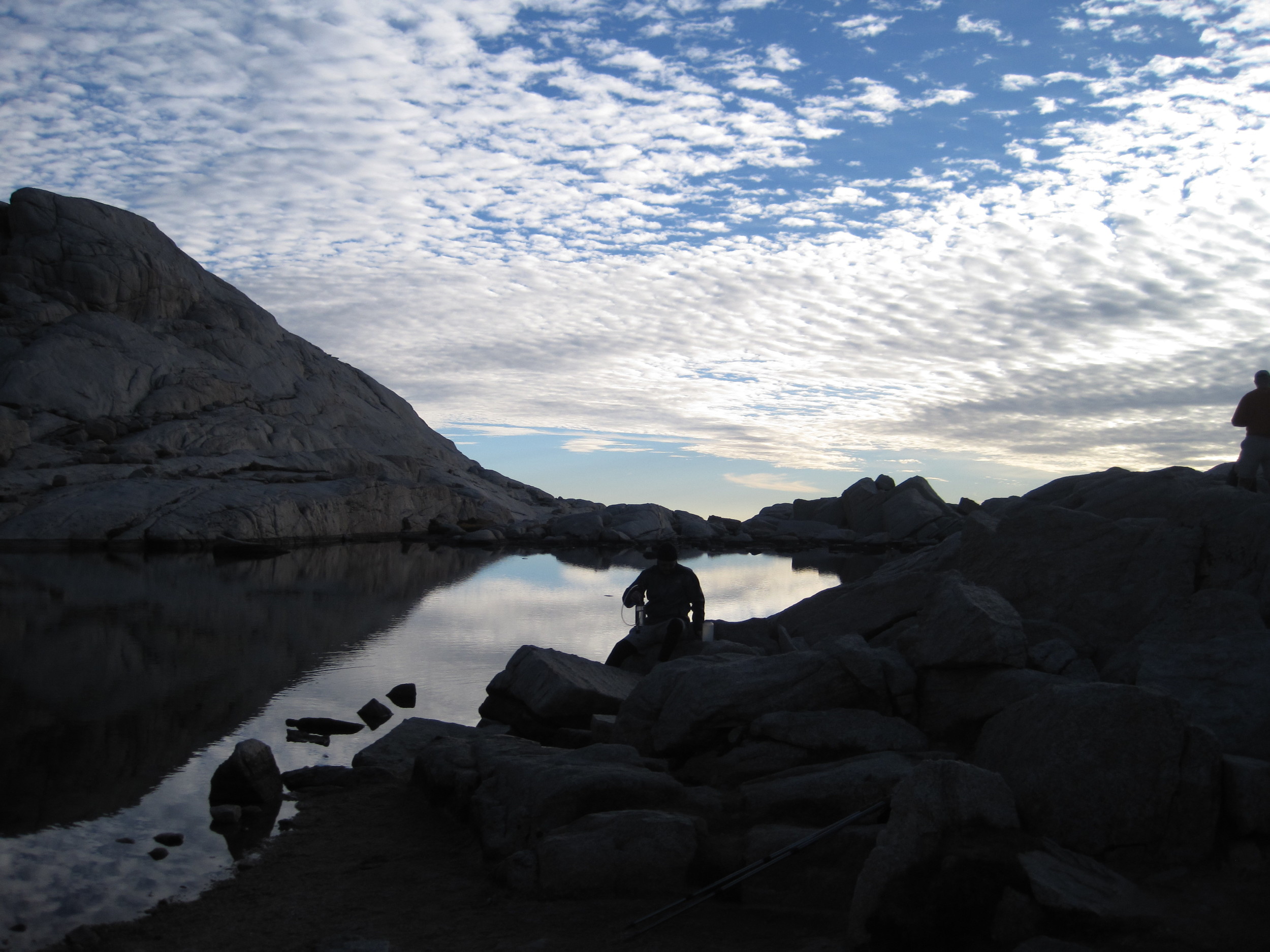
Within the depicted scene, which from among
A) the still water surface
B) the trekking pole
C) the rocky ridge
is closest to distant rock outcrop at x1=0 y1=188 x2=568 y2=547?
the rocky ridge

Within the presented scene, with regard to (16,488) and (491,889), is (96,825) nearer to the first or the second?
(491,889)

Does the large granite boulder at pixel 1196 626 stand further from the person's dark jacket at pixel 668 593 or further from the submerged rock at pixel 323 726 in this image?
the submerged rock at pixel 323 726

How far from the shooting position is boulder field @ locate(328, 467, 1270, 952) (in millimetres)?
4594

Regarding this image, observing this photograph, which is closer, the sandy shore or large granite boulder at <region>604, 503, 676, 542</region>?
the sandy shore

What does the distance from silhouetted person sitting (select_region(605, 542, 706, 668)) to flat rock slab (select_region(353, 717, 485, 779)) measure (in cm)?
231

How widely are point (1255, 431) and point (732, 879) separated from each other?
10.3m

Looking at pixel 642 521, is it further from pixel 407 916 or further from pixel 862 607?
pixel 407 916

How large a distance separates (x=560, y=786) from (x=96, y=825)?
3663 mm

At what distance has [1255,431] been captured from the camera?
11867 mm

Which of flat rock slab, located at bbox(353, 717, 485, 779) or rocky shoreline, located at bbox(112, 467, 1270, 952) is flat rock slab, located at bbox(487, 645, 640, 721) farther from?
flat rock slab, located at bbox(353, 717, 485, 779)

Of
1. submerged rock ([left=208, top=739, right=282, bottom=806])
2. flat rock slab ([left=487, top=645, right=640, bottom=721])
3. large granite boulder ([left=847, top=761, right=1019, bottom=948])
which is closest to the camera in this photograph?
large granite boulder ([left=847, top=761, right=1019, bottom=948])

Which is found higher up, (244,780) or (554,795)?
(554,795)

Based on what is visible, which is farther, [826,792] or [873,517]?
[873,517]

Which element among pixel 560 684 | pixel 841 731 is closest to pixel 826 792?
pixel 841 731
